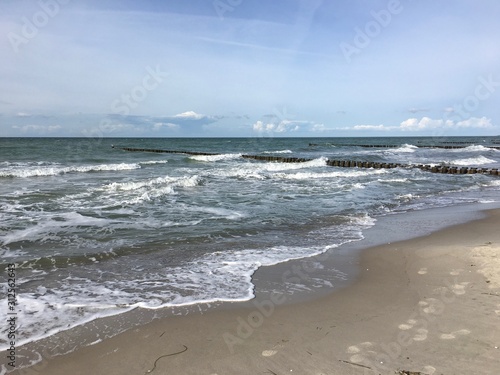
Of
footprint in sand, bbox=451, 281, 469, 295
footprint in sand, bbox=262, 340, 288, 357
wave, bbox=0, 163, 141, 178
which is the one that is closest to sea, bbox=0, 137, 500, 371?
footprint in sand, bbox=262, 340, 288, 357

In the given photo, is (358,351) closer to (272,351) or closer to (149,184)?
(272,351)

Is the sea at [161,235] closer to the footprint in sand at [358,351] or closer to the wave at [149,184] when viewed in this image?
the wave at [149,184]

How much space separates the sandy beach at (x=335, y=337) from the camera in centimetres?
391

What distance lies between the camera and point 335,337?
14.7 feet

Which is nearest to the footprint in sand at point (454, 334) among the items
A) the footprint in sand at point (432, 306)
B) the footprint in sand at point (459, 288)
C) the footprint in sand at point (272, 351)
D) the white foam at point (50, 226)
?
the footprint in sand at point (432, 306)

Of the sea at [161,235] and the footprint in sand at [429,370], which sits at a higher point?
the footprint in sand at [429,370]

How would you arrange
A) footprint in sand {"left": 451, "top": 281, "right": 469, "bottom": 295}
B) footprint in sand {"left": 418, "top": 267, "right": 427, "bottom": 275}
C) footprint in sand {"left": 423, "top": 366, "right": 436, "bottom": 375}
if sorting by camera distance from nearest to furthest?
1. footprint in sand {"left": 423, "top": 366, "right": 436, "bottom": 375}
2. footprint in sand {"left": 451, "top": 281, "right": 469, "bottom": 295}
3. footprint in sand {"left": 418, "top": 267, "right": 427, "bottom": 275}

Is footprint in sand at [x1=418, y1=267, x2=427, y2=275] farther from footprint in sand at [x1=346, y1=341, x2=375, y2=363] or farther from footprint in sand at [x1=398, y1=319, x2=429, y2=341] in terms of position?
footprint in sand at [x1=346, y1=341, x2=375, y2=363]

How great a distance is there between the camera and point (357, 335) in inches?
178

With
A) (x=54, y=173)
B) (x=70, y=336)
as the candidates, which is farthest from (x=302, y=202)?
(x=54, y=173)

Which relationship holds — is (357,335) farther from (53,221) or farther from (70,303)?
(53,221)

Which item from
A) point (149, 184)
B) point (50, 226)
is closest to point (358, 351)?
point (50, 226)

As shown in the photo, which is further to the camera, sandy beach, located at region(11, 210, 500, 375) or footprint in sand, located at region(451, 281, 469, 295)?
footprint in sand, located at region(451, 281, 469, 295)

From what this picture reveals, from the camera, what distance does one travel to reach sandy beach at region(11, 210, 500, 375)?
3.91 meters
